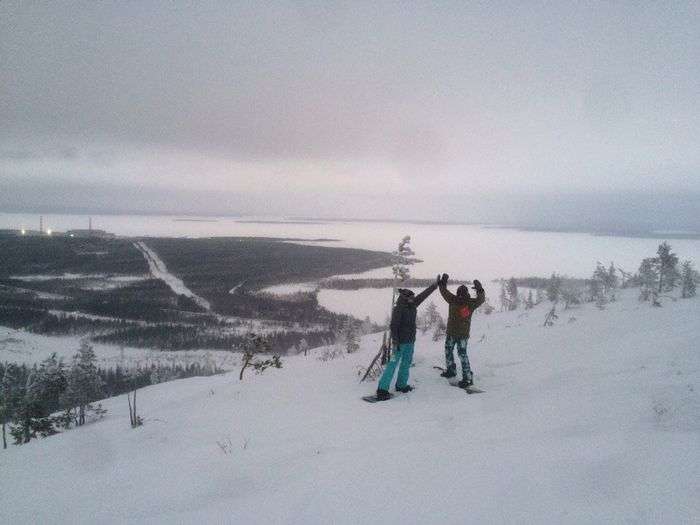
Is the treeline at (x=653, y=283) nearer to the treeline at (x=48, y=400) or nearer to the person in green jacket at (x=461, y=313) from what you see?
the person in green jacket at (x=461, y=313)

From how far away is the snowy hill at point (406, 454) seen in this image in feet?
12.9

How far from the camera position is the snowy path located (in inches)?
2667

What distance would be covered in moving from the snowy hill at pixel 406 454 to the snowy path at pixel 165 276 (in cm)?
5868

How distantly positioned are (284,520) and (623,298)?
18.4m

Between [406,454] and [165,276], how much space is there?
305 ft

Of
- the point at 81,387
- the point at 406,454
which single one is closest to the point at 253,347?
the point at 406,454

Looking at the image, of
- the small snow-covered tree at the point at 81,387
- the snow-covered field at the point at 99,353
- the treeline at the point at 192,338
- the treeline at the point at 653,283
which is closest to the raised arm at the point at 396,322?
the treeline at the point at 653,283

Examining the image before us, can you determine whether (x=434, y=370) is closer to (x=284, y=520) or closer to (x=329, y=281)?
(x=284, y=520)

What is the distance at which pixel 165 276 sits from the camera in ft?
289

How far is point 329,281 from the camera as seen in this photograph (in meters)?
80.1

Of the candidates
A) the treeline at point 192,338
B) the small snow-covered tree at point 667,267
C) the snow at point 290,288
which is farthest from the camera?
the snow at point 290,288

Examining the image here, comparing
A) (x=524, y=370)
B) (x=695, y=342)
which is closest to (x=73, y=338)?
(x=524, y=370)

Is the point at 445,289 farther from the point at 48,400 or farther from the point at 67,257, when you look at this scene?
the point at 67,257

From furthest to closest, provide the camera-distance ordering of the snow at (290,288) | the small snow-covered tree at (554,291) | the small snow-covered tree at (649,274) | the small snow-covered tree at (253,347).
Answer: the snow at (290,288)
the small snow-covered tree at (554,291)
the small snow-covered tree at (649,274)
the small snow-covered tree at (253,347)
